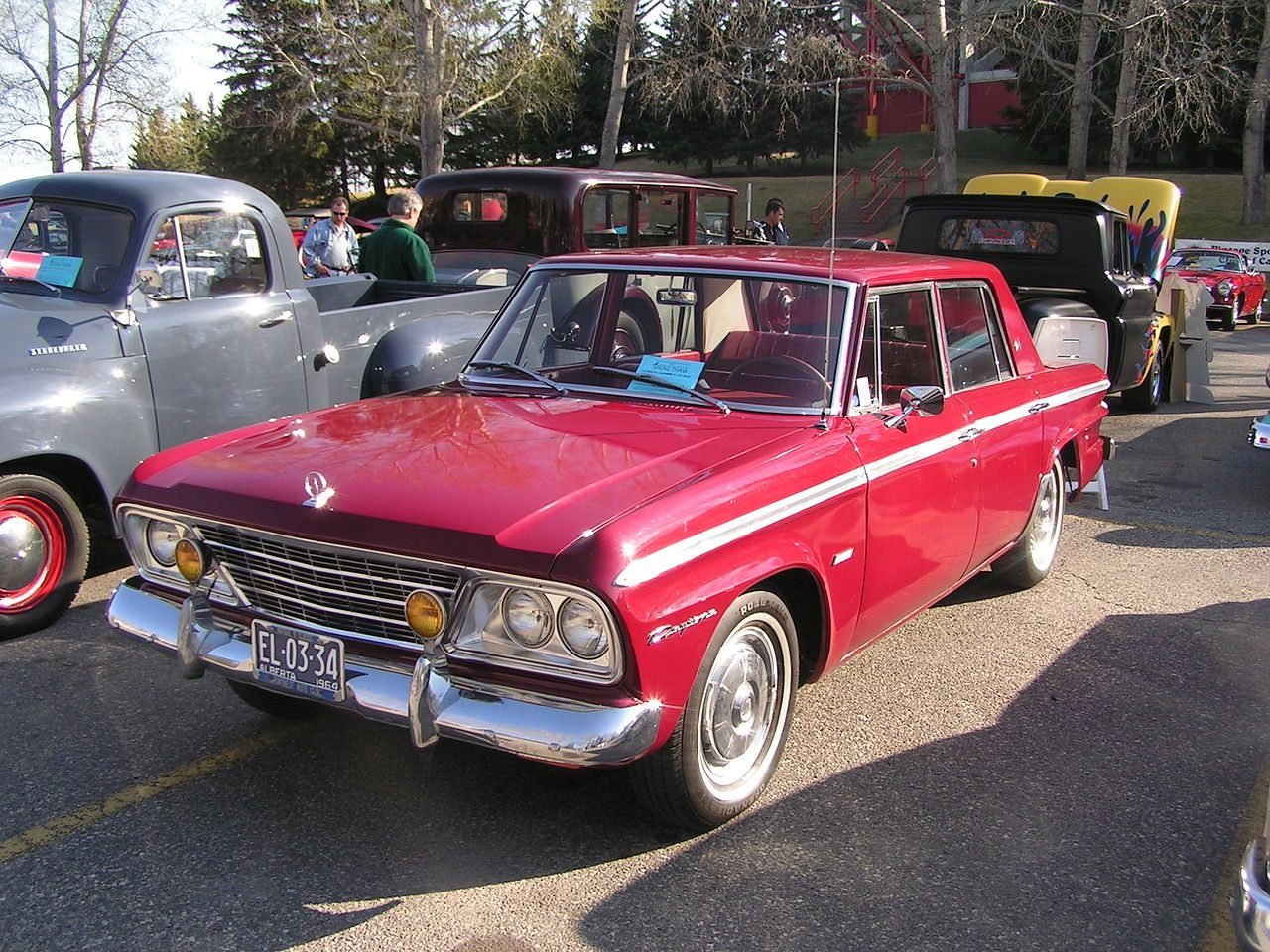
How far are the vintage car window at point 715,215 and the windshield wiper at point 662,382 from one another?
21.7 ft

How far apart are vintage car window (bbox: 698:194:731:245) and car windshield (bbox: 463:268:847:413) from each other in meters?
6.28

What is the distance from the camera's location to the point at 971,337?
4961mm

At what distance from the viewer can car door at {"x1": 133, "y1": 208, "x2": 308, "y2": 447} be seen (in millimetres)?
5738

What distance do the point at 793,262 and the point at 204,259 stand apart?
10.8ft

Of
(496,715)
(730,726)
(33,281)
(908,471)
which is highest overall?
(33,281)

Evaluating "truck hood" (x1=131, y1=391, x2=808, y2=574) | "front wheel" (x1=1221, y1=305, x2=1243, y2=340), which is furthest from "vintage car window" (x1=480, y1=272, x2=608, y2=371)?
"front wheel" (x1=1221, y1=305, x2=1243, y2=340)

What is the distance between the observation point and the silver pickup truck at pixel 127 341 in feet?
16.9

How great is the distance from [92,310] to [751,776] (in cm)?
393

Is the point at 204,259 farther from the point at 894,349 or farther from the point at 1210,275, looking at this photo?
the point at 1210,275

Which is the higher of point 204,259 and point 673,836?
point 204,259

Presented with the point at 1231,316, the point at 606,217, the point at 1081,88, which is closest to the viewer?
the point at 606,217

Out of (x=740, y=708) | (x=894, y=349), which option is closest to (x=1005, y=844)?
(x=740, y=708)

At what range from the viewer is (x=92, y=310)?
218 inches

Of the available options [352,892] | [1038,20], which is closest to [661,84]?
[1038,20]
